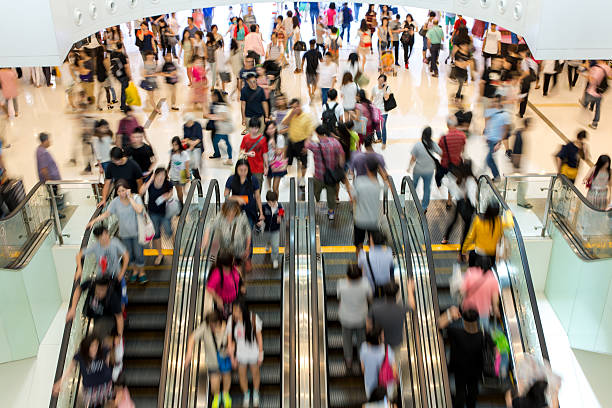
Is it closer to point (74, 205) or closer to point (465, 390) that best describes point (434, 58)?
point (74, 205)

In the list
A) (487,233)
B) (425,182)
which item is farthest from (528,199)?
(487,233)

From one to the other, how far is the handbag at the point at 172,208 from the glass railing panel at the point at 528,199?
4441 mm

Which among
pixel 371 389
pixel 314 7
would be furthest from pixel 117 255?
pixel 314 7

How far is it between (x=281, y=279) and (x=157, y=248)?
1639 millimetres

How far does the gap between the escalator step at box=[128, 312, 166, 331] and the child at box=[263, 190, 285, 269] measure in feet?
4.97

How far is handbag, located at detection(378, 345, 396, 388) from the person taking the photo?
582 centimetres

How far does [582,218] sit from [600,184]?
1.63ft

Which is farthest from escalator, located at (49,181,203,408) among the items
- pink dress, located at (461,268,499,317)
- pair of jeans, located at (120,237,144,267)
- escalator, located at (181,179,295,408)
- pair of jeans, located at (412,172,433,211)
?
pink dress, located at (461,268,499,317)

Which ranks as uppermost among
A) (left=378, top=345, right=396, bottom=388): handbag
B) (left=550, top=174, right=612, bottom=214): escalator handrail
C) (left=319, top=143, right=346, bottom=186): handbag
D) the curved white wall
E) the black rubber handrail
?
the curved white wall

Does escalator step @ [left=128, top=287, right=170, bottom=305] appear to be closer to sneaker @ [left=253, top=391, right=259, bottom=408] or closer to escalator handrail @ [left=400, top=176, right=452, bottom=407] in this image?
sneaker @ [left=253, top=391, right=259, bottom=408]

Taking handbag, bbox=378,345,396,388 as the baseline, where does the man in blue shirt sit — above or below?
above

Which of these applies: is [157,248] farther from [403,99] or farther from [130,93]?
[403,99]

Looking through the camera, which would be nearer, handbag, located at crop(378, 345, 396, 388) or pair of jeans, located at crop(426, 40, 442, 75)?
handbag, located at crop(378, 345, 396, 388)

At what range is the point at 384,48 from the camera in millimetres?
16469
